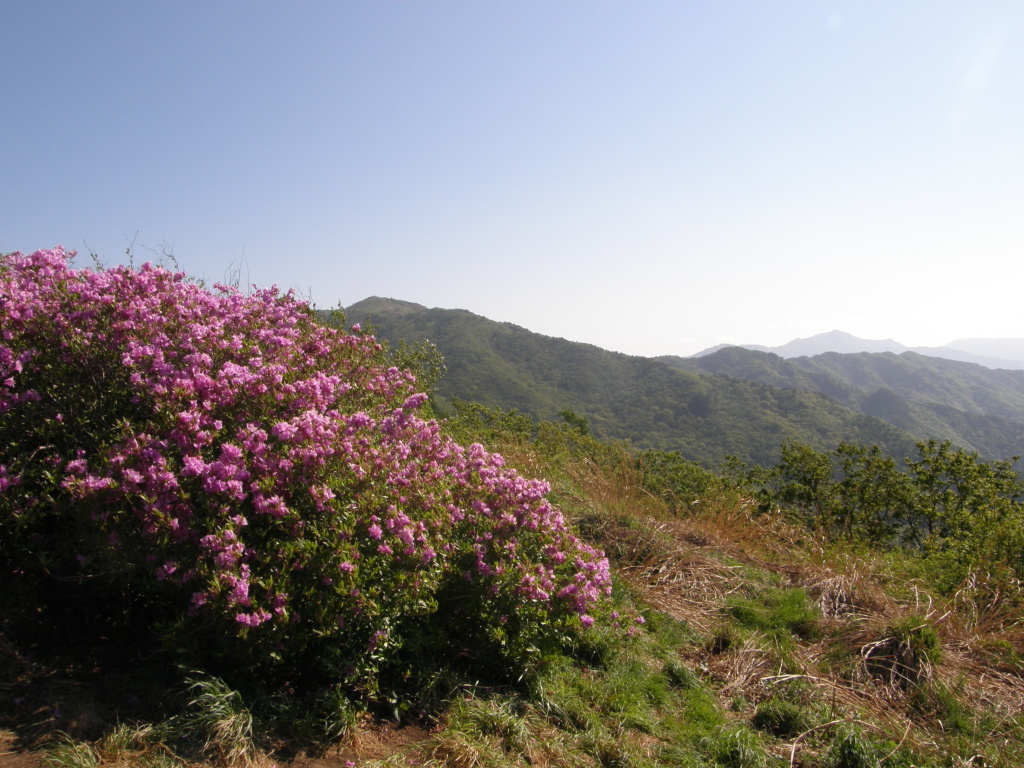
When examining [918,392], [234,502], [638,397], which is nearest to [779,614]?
[234,502]

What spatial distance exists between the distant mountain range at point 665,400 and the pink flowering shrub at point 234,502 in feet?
182

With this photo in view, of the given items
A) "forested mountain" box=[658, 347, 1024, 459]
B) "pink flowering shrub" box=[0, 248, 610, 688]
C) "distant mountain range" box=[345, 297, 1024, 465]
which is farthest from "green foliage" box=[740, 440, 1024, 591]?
"forested mountain" box=[658, 347, 1024, 459]

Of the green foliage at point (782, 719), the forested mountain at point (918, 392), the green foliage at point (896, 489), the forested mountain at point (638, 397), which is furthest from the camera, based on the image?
the forested mountain at point (918, 392)

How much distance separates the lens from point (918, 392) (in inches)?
6929

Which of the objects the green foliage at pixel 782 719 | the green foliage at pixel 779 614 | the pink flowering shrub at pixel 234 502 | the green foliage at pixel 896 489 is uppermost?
the pink flowering shrub at pixel 234 502

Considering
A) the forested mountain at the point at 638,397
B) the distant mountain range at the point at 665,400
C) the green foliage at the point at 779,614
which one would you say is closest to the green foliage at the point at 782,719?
the green foliage at the point at 779,614

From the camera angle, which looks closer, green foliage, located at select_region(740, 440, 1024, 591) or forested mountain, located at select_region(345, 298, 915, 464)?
green foliage, located at select_region(740, 440, 1024, 591)

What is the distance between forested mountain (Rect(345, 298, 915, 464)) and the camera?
79.8 meters

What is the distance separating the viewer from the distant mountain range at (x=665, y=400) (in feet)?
264

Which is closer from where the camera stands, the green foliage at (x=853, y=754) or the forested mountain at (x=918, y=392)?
the green foliage at (x=853, y=754)

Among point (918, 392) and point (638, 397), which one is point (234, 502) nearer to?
point (638, 397)

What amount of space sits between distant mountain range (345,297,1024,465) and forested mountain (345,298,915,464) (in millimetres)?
197

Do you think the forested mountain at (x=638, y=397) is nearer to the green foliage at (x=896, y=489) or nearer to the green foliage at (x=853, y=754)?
the green foliage at (x=896, y=489)

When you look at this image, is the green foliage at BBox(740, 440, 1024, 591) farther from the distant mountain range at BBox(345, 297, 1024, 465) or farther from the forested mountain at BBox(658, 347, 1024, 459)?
the forested mountain at BBox(658, 347, 1024, 459)
